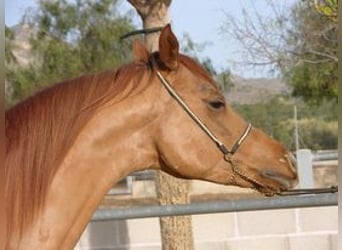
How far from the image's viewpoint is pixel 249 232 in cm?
357

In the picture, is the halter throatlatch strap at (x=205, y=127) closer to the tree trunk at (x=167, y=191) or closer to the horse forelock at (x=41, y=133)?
the horse forelock at (x=41, y=133)

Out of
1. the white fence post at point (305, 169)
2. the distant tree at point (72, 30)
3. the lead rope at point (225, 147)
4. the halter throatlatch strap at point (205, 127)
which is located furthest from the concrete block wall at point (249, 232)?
the distant tree at point (72, 30)

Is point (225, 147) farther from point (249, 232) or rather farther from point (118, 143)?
point (249, 232)

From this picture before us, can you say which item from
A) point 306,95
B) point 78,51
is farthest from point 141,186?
point 306,95

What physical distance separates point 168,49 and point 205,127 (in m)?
0.20

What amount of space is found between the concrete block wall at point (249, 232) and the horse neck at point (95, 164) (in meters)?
1.99

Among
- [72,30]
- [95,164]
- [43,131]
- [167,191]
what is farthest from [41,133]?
[72,30]

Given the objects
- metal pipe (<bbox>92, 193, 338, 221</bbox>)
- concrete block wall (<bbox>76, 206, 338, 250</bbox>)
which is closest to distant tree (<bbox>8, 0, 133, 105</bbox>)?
concrete block wall (<bbox>76, 206, 338, 250</bbox>)

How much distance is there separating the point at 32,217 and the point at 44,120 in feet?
0.66

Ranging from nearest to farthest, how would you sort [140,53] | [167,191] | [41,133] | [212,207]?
1. [41,133]
2. [140,53]
3. [212,207]
4. [167,191]

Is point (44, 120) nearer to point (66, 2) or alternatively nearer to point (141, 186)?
point (141, 186)

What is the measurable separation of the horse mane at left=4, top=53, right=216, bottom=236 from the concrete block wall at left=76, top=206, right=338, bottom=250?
6.77 feet

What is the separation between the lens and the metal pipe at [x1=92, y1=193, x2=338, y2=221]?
2.15m

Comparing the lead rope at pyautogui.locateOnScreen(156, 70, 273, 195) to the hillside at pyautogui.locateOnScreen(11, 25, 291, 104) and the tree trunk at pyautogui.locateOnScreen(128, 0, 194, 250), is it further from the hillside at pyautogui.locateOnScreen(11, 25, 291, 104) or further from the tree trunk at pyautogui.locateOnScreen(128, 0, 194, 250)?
the hillside at pyautogui.locateOnScreen(11, 25, 291, 104)
